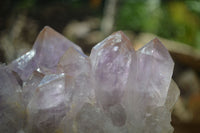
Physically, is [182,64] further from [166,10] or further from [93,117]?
[93,117]

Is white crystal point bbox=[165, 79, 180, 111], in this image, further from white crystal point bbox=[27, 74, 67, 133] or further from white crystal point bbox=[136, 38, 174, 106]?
white crystal point bbox=[27, 74, 67, 133]

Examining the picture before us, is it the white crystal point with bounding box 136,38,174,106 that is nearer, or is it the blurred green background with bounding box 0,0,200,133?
the white crystal point with bounding box 136,38,174,106

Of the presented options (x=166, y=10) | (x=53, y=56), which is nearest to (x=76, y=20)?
(x=166, y=10)

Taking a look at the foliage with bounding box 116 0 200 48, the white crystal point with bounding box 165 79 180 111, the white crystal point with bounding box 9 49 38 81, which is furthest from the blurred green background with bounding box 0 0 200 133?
the white crystal point with bounding box 9 49 38 81

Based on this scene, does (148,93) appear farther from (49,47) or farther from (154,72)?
(49,47)

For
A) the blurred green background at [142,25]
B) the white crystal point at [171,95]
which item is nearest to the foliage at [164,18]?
the blurred green background at [142,25]

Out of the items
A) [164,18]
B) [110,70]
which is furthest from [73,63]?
[164,18]

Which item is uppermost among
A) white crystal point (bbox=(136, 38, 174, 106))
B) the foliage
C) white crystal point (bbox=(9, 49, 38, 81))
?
white crystal point (bbox=(9, 49, 38, 81))

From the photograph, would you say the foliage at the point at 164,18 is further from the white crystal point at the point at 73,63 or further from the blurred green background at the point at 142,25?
the white crystal point at the point at 73,63
